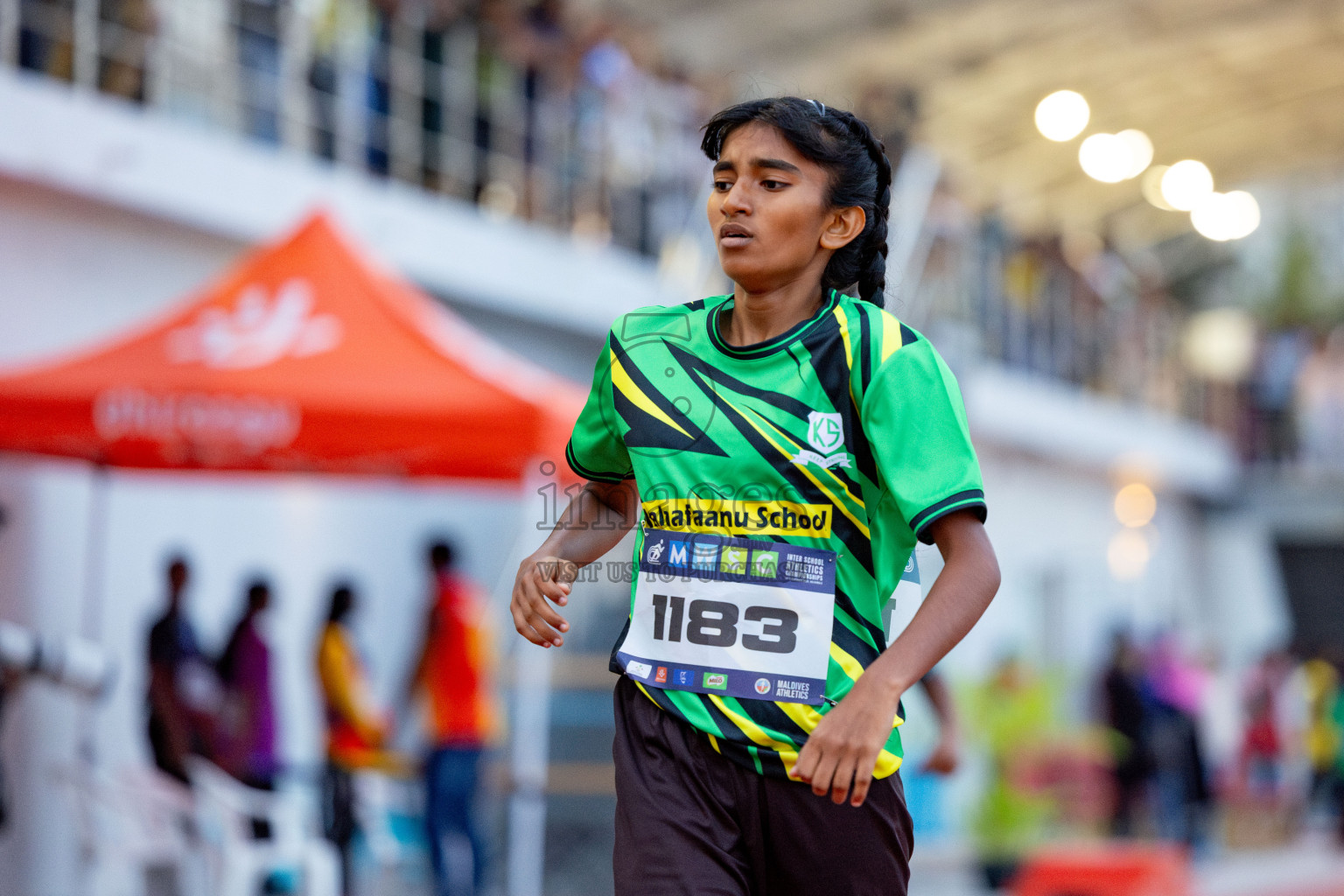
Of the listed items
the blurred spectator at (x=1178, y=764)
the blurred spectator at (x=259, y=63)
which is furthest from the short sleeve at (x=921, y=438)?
the blurred spectator at (x=1178, y=764)

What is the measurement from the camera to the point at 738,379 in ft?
7.33

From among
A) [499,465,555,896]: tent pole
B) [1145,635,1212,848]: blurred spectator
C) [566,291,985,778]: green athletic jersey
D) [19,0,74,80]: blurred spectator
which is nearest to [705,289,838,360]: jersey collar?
[566,291,985,778]: green athletic jersey

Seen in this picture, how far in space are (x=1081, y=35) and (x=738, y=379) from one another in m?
16.7

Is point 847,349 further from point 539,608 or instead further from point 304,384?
point 304,384

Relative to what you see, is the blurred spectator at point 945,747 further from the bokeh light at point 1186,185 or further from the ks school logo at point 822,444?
the bokeh light at point 1186,185

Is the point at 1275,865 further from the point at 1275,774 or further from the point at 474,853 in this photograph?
the point at 474,853

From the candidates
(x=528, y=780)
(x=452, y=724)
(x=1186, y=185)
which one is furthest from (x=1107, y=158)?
(x=528, y=780)

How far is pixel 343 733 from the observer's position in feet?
23.2

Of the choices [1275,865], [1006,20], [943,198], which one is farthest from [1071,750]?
[1006,20]

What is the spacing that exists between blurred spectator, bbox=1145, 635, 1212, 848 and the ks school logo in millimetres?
11493

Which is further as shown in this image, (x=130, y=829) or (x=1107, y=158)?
(x=1107, y=158)

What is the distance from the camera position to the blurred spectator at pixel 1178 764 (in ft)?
42.7

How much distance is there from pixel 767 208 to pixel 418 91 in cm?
860

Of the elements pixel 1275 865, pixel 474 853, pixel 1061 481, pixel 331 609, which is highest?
pixel 1061 481
